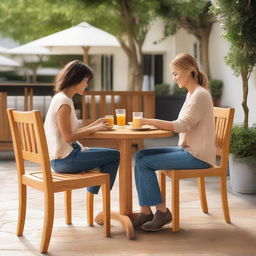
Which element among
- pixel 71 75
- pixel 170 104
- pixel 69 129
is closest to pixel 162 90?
pixel 170 104

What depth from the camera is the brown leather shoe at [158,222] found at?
4.66 metres

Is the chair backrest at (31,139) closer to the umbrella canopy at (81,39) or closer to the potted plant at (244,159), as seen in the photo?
the potted plant at (244,159)

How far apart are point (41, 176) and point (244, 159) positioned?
2.47 m

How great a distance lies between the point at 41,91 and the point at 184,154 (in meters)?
4.95

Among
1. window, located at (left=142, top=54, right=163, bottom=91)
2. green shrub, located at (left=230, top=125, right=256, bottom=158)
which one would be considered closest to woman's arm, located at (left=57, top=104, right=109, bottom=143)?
green shrub, located at (left=230, top=125, right=256, bottom=158)

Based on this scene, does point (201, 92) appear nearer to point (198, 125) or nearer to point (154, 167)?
point (198, 125)

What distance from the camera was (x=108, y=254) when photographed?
4117 millimetres

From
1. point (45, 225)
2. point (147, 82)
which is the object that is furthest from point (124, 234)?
point (147, 82)

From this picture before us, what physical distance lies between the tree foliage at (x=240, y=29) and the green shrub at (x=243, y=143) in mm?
248

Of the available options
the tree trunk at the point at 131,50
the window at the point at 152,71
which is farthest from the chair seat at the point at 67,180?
the window at the point at 152,71

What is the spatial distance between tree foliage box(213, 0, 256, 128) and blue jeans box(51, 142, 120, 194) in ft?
7.21

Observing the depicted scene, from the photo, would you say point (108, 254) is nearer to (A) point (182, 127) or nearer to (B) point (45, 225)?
(B) point (45, 225)

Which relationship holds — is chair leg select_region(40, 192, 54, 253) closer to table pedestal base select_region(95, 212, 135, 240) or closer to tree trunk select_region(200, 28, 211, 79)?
table pedestal base select_region(95, 212, 135, 240)

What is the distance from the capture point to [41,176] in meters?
4.44
